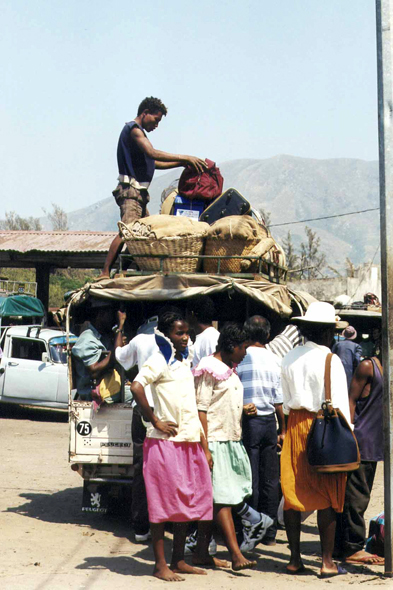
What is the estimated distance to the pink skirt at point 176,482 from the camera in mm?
5680

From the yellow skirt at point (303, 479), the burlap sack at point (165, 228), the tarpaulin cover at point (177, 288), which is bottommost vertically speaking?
the yellow skirt at point (303, 479)

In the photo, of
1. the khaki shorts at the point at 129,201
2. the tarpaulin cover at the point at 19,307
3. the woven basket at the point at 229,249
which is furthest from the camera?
Result: the tarpaulin cover at the point at 19,307

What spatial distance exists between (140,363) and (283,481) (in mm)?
1656

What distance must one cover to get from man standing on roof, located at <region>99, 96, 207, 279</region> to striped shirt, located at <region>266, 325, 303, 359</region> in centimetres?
248

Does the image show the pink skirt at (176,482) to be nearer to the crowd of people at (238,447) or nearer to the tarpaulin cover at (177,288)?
the crowd of people at (238,447)

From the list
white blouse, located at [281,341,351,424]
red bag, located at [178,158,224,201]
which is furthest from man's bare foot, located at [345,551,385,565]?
red bag, located at [178,158,224,201]

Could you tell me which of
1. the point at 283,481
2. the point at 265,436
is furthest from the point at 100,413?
A: the point at 283,481

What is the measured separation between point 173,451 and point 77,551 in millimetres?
1516

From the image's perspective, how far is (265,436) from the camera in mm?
6992

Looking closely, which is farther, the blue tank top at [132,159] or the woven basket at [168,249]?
the blue tank top at [132,159]

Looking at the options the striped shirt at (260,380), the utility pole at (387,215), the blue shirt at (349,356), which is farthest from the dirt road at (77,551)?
the blue shirt at (349,356)

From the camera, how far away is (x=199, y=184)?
29.7ft

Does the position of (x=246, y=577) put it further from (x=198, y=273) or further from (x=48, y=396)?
(x=48, y=396)

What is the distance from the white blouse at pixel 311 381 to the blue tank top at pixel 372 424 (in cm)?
56
